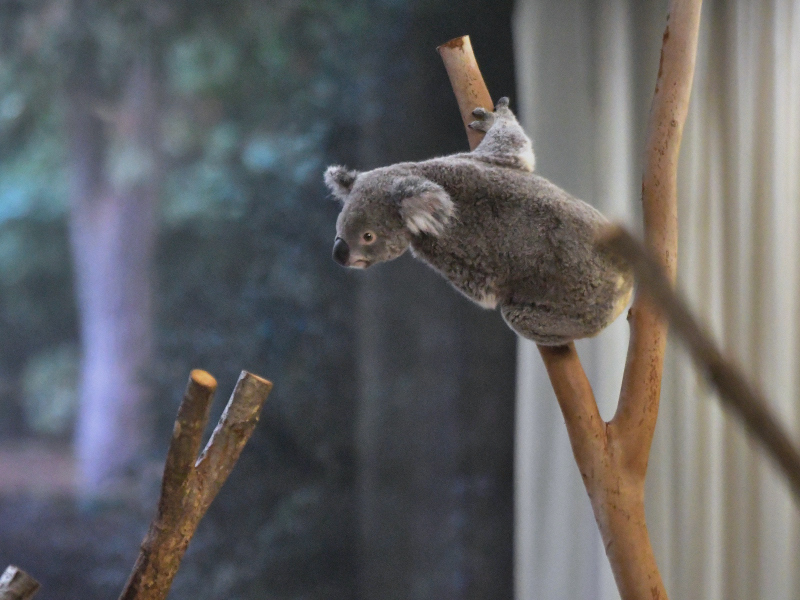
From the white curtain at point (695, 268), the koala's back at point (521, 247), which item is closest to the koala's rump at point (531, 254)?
the koala's back at point (521, 247)

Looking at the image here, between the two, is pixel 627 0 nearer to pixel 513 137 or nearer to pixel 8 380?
pixel 513 137

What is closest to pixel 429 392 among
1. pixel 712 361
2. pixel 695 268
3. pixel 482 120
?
pixel 695 268

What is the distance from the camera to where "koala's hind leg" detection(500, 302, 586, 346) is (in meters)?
0.98

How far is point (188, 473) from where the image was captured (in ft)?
2.78

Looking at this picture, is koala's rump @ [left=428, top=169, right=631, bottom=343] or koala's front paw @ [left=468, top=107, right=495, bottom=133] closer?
koala's rump @ [left=428, top=169, right=631, bottom=343]

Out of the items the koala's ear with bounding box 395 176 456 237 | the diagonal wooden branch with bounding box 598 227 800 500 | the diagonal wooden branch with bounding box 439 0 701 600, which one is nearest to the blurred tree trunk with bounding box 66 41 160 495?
the diagonal wooden branch with bounding box 439 0 701 600

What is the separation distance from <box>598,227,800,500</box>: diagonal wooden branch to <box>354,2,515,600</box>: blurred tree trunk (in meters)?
1.80

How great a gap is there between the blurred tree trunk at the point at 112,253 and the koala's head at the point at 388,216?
48.6 inches

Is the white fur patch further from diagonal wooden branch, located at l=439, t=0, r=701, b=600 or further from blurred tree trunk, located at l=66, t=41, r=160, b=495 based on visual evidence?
blurred tree trunk, located at l=66, t=41, r=160, b=495

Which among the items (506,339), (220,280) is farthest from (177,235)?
(506,339)

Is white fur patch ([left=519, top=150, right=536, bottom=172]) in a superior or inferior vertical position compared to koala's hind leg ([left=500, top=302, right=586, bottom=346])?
superior

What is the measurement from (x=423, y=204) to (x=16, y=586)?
729 mm

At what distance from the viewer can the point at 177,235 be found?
2006 millimetres

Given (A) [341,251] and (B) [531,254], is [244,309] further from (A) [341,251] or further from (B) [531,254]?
(B) [531,254]
